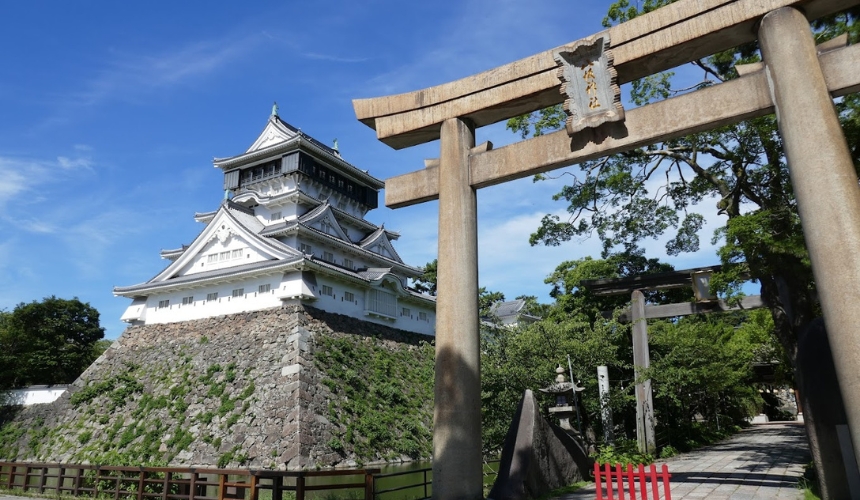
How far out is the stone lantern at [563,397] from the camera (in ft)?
39.6

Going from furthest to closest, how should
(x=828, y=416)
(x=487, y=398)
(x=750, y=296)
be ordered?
(x=750, y=296)
(x=487, y=398)
(x=828, y=416)

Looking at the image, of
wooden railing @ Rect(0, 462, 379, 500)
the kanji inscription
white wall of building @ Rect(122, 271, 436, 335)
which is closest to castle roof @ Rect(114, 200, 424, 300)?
white wall of building @ Rect(122, 271, 436, 335)

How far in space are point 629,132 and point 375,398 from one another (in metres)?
19.0

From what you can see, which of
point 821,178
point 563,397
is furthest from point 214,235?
point 821,178

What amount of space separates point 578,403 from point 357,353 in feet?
45.2

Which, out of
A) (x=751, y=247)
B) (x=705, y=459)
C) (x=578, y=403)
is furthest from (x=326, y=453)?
(x=751, y=247)

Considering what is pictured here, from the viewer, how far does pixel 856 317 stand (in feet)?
16.0

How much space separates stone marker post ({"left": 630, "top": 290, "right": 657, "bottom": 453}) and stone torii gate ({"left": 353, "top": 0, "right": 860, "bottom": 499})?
360 inches

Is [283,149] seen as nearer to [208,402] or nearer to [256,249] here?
[256,249]

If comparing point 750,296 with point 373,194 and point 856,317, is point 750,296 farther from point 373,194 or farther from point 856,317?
point 373,194

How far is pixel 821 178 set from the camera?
528 centimetres

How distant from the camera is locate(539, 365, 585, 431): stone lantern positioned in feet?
39.6

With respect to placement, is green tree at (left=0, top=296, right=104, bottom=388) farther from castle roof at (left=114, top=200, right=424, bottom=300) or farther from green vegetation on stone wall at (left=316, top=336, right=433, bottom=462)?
green vegetation on stone wall at (left=316, top=336, right=433, bottom=462)

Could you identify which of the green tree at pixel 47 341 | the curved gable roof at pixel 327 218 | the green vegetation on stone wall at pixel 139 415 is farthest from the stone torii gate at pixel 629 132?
the green tree at pixel 47 341
